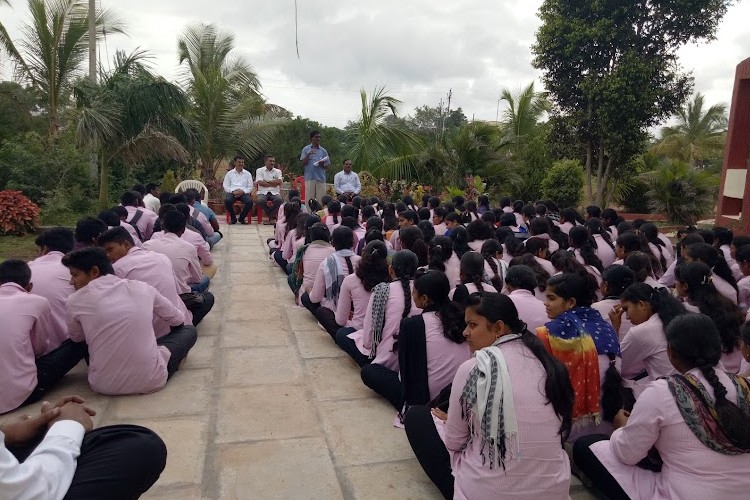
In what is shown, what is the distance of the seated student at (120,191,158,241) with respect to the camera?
25.6ft

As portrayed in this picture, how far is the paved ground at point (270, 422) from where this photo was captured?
120 inches

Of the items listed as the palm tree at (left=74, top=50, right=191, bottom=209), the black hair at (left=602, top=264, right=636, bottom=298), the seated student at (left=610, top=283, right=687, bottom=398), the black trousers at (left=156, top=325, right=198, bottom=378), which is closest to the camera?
the seated student at (left=610, top=283, right=687, bottom=398)

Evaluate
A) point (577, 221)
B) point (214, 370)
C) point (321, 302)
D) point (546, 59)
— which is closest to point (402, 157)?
point (546, 59)

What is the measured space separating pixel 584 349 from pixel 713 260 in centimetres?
267

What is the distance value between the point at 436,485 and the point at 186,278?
12.0 feet

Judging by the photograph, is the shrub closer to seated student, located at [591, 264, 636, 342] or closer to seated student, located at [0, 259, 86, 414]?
seated student, located at [0, 259, 86, 414]

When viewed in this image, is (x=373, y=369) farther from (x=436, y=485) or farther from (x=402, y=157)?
(x=402, y=157)

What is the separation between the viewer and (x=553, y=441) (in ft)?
7.73

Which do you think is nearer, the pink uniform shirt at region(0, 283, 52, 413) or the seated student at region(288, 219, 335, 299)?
the pink uniform shirt at region(0, 283, 52, 413)

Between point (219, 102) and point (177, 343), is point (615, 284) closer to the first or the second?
point (177, 343)

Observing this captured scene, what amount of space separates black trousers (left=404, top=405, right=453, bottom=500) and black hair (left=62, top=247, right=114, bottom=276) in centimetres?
223

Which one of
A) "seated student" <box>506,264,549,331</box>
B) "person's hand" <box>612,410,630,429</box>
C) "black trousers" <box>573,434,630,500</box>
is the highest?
"seated student" <box>506,264,549,331</box>

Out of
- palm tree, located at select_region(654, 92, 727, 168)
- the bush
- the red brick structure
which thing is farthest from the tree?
palm tree, located at select_region(654, 92, 727, 168)

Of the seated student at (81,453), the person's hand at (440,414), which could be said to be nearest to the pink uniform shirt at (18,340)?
the seated student at (81,453)
